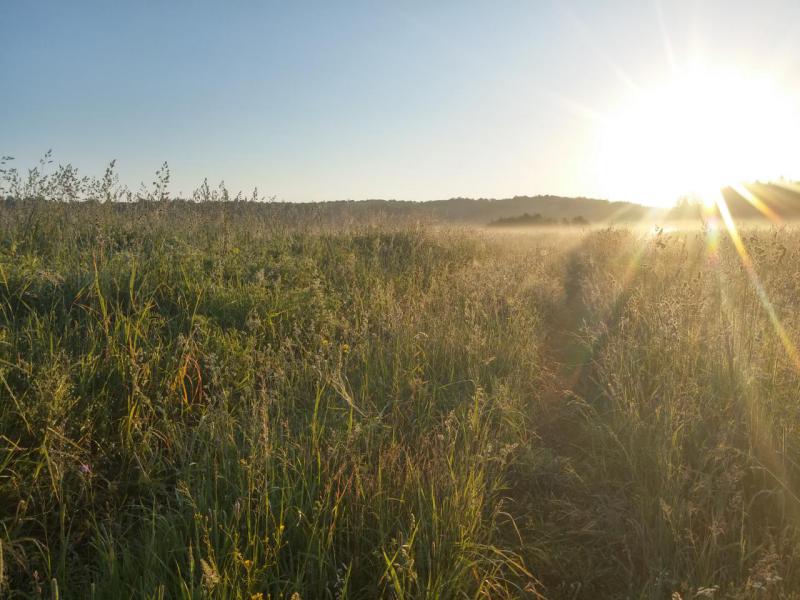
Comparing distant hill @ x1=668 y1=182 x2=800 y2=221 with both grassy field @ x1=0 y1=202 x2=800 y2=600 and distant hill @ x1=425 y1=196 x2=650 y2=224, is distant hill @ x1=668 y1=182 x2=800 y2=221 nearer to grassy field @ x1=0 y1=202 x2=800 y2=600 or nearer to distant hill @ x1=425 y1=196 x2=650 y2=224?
grassy field @ x1=0 y1=202 x2=800 y2=600

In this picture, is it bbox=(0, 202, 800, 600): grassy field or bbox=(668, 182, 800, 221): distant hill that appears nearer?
bbox=(0, 202, 800, 600): grassy field

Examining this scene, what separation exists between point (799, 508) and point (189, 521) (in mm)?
2474

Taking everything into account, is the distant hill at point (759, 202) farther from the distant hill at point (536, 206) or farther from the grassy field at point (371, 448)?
the distant hill at point (536, 206)

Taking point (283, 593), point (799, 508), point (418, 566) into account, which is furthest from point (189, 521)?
point (799, 508)

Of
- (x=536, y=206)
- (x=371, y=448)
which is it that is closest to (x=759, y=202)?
(x=371, y=448)

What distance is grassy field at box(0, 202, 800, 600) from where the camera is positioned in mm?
1780

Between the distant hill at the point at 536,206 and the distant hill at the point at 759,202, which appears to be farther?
the distant hill at the point at 536,206

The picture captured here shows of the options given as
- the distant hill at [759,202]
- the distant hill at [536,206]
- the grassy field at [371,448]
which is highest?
the distant hill at [536,206]

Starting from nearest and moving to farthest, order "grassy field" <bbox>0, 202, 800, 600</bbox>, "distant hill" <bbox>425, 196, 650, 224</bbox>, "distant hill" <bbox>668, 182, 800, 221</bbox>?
1. "grassy field" <bbox>0, 202, 800, 600</bbox>
2. "distant hill" <bbox>668, 182, 800, 221</bbox>
3. "distant hill" <bbox>425, 196, 650, 224</bbox>

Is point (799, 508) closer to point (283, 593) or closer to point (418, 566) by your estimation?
point (418, 566)

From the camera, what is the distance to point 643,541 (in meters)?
2.04

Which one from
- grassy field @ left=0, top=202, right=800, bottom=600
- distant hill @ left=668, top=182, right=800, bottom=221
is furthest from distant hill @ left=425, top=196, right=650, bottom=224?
grassy field @ left=0, top=202, right=800, bottom=600

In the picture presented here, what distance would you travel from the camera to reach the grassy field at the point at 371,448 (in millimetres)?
1780

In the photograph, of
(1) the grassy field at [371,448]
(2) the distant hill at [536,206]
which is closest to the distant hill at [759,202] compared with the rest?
(1) the grassy field at [371,448]
